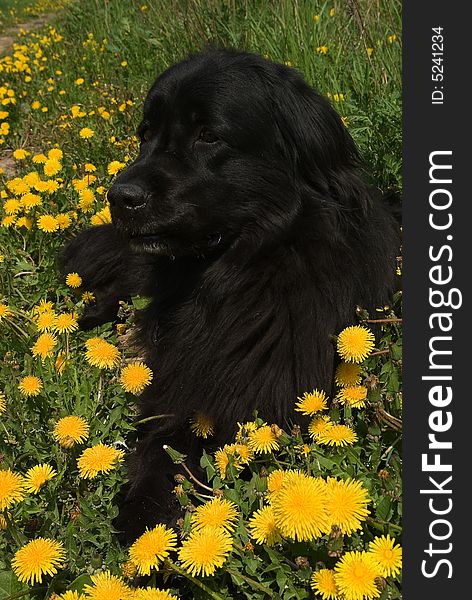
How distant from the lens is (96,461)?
1.63 meters

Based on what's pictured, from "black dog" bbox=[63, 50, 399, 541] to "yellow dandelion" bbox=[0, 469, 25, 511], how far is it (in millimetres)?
688

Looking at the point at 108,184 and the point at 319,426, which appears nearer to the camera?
the point at 319,426

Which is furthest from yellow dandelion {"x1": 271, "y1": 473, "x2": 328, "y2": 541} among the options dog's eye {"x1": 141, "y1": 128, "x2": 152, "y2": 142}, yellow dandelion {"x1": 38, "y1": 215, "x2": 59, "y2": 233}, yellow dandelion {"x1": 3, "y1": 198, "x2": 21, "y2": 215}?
yellow dandelion {"x1": 3, "y1": 198, "x2": 21, "y2": 215}

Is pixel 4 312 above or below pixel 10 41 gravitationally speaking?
below

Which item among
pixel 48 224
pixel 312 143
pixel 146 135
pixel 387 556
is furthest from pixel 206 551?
pixel 48 224

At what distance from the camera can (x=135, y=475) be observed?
7.17ft

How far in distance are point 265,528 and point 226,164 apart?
147cm

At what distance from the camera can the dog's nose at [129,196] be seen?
232cm

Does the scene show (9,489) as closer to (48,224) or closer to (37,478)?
(37,478)

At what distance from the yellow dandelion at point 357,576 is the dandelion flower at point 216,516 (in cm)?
26

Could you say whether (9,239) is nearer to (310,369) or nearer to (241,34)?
(310,369)

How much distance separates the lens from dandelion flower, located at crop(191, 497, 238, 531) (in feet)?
4.42

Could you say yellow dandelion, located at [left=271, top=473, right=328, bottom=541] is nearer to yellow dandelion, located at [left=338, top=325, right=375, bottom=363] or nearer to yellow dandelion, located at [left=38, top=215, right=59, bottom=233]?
yellow dandelion, located at [left=338, top=325, right=375, bottom=363]

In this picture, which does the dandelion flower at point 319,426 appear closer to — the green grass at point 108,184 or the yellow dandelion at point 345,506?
the green grass at point 108,184
